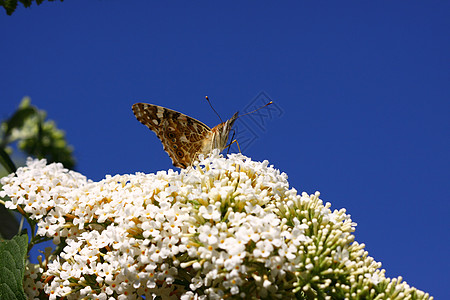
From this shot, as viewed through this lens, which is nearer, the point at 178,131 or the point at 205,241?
the point at 205,241

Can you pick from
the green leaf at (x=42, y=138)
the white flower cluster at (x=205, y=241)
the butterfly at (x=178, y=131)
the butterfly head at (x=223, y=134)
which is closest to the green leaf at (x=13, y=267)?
the white flower cluster at (x=205, y=241)

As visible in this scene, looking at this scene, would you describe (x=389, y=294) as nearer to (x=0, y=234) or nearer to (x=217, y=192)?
(x=217, y=192)

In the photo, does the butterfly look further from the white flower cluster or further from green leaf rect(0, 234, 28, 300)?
green leaf rect(0, 234, 28, 300)

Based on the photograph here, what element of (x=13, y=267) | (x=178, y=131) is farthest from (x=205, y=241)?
(x=178, y=131)

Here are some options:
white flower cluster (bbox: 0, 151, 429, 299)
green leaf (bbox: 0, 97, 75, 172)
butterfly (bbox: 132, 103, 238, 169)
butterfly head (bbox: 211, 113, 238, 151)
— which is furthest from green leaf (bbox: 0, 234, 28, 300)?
green leaf (bbox: 0, 97, 75, 172)

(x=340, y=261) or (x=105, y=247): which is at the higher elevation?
(x=340, y=261)

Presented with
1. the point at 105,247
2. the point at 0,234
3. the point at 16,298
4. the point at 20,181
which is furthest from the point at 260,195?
the point at 0,234

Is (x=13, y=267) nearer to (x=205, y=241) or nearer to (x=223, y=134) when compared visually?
(x=205, y=241)
